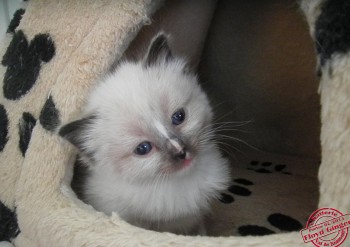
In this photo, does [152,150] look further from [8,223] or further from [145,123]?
[8,223]

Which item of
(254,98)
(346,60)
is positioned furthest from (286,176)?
(346,60)

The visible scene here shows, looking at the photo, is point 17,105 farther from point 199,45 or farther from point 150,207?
point 199,45

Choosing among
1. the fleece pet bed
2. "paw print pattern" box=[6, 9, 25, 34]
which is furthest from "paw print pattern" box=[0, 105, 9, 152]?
"paw print pattern" box=[6, 9, 25, 34]

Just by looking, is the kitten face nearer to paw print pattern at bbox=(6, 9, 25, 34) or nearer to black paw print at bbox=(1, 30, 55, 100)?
black paw print at bbox=(1, 30, 55, 100)

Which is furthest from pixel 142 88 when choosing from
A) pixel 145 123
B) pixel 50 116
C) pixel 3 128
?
pixel 3 128

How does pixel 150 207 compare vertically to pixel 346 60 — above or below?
below

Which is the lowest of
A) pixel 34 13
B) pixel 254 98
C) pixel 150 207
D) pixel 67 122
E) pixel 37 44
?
pixel 150 207
